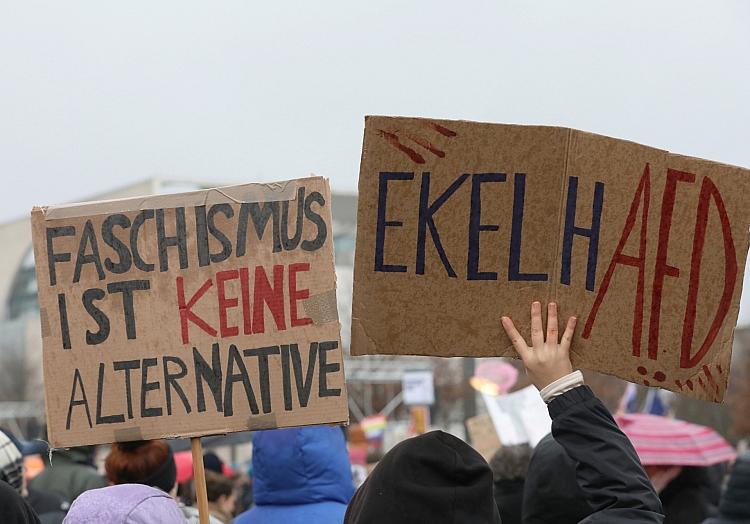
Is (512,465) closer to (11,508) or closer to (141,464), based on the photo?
(141,464)

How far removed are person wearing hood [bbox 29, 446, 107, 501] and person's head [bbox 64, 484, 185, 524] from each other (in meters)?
3.66

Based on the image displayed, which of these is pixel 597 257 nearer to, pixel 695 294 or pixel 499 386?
pixel 695 294

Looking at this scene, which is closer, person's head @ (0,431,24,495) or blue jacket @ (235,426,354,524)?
blue jacket @ (235,426,354,524)

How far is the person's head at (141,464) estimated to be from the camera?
5.04 meters

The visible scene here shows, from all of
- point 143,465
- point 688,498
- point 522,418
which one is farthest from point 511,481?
point 522,418

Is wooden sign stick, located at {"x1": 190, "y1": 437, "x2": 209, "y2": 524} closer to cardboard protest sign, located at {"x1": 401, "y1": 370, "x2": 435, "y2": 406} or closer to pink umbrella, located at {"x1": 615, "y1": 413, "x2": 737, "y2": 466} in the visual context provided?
pink umbrella, located at {"x1": 615, "y1": 413, "x2": 737, "y2": 466}

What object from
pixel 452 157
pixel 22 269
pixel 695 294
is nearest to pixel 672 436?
pixel 695 294

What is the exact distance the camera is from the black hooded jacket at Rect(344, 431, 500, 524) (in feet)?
9.55

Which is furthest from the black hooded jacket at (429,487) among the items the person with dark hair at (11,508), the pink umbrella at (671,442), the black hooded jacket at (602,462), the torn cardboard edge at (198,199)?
the pink umbrella at (671,442)

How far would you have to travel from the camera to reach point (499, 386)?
9.83 meters

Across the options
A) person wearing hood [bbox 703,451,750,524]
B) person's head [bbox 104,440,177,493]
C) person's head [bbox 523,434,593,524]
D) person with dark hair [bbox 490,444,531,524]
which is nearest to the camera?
person's head [bbox 523,434,593,524]

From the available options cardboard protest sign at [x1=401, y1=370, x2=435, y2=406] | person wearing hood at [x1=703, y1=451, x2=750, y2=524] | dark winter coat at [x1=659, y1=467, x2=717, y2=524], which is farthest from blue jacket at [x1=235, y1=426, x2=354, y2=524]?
cardboard protest sign at [x1=401, y1=370, x2=435, y2=406]

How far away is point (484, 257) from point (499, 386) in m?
6.44

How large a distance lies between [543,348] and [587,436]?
13.9 inches
